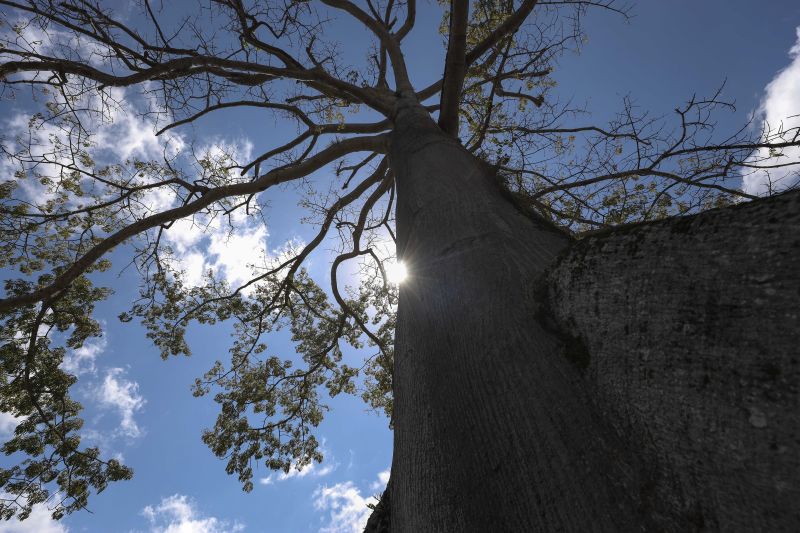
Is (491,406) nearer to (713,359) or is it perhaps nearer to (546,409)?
Result: (546,409)

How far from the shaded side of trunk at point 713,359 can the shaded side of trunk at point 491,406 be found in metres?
0.09

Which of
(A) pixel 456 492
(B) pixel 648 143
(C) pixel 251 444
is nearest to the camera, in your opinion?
(A) pixel 456 492

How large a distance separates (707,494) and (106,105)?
5105 millimetres

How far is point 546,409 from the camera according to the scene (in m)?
0.98

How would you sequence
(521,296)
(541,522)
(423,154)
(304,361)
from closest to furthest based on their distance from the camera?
(541,522) → (521,296) → (423,154) → (304,361)

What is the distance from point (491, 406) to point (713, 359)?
543mm

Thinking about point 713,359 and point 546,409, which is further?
point 546,409

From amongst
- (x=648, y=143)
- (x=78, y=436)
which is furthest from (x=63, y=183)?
(x=648, y=143)

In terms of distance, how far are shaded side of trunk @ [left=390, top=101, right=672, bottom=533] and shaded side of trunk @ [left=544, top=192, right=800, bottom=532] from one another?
0.09 metres

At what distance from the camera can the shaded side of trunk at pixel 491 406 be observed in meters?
0.83

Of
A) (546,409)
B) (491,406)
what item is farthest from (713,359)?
(491,406)

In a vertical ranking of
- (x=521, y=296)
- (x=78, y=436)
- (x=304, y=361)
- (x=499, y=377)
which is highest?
(x=304, y=361)

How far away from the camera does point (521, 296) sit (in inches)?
48.9

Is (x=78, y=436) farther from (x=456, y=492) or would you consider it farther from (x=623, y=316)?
(x=623, y=316)
